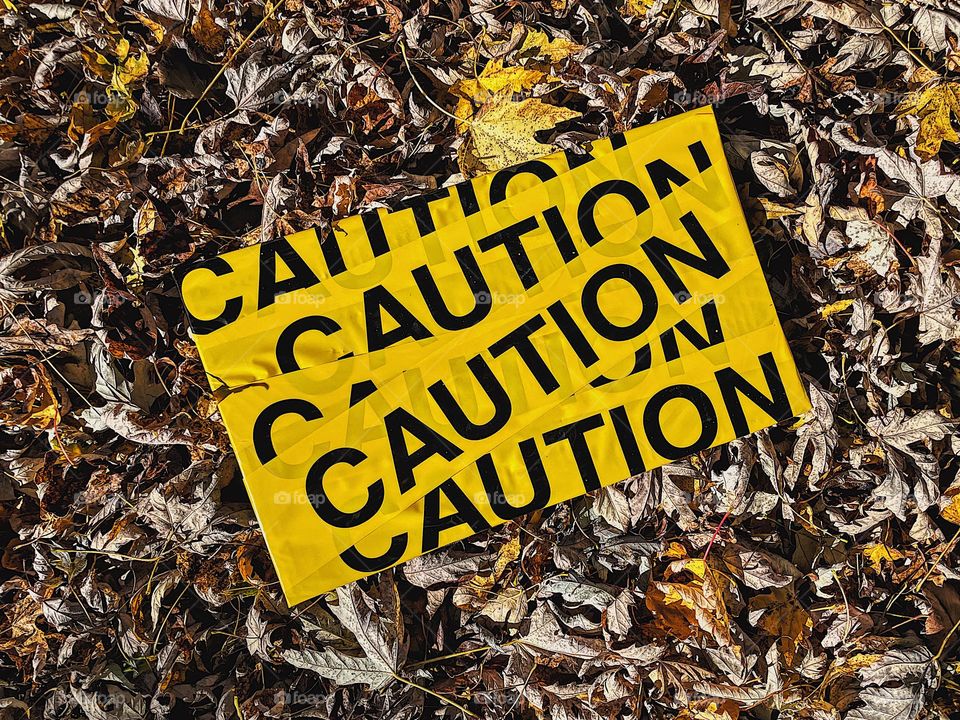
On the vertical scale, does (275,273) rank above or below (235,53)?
below

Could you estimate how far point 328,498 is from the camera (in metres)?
0.88

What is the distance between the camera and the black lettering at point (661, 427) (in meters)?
0.91

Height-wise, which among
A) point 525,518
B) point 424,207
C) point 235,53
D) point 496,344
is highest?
point 235,53

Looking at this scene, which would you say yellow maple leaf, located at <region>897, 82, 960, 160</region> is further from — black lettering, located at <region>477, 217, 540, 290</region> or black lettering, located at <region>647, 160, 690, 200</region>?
black lettering, located at <region>477, 217, 540, 290</region>

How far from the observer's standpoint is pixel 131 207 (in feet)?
3.10

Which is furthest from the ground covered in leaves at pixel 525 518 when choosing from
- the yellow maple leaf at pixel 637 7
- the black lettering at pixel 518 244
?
the black lettering at pixel 518 244

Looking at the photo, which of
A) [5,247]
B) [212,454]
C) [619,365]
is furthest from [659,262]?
[5,247]

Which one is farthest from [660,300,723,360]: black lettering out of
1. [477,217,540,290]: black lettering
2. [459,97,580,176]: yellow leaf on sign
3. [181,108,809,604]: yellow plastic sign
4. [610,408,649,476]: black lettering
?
[459,97,580,176]: yellow leaf on sign

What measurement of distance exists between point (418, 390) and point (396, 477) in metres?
0.13

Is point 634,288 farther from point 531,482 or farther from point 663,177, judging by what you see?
point 531,482

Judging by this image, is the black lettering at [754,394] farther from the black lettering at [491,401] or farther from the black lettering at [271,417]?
the black lettering at [271,417]

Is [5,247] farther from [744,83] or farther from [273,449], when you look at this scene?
[744,83]

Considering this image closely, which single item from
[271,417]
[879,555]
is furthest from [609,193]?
[879,555]

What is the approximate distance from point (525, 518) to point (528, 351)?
0.26 metres
